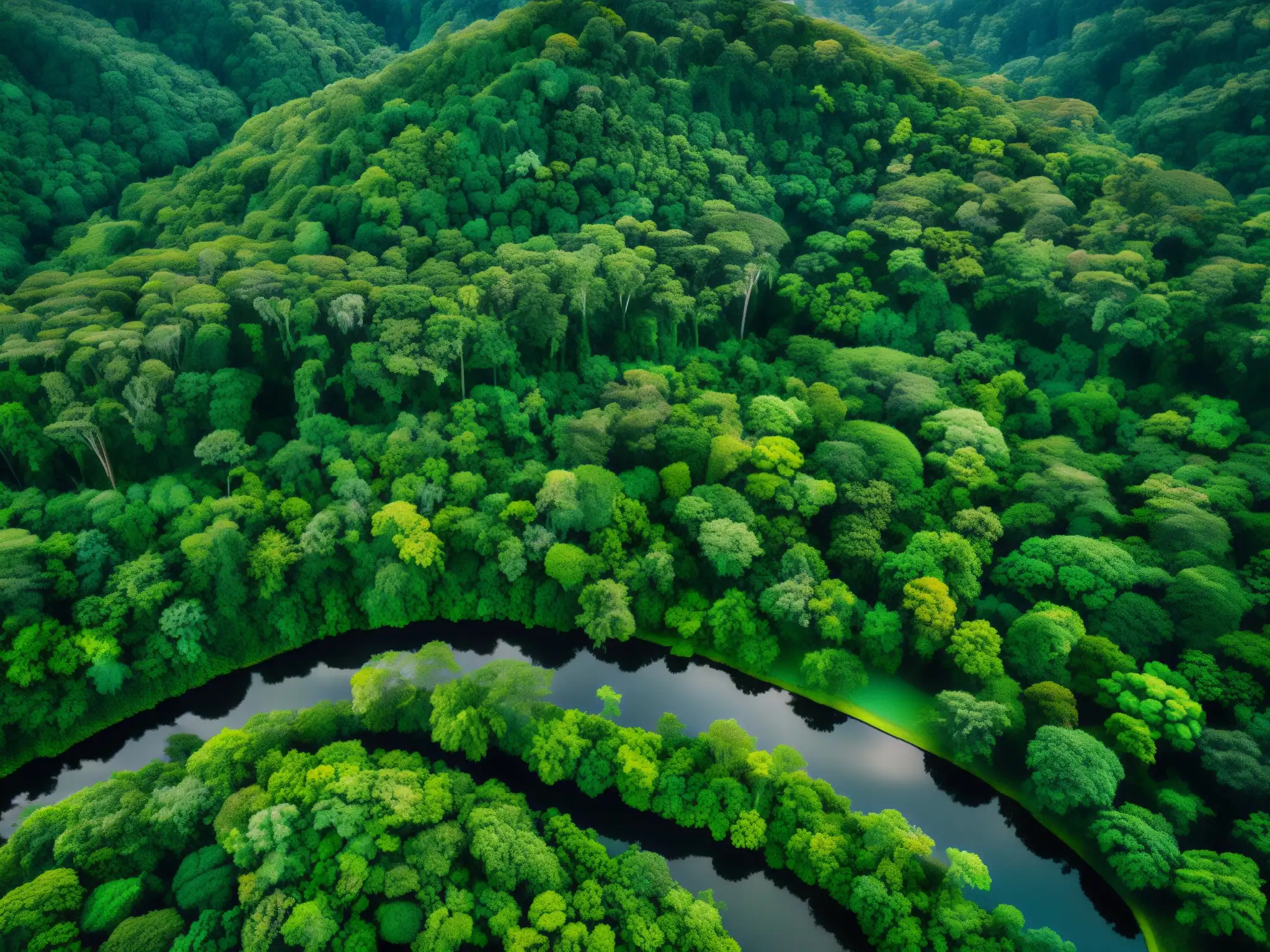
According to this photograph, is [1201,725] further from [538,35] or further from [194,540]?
[538,35]

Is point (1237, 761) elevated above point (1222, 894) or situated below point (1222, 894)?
above

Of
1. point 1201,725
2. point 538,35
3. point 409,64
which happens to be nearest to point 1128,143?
point 538,35

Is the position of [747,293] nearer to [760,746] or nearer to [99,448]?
Result: [760,746]

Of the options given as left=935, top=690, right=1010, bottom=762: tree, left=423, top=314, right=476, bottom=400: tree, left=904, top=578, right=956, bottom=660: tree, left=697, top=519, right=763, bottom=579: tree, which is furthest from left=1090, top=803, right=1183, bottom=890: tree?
left=423, top=314, right=476, bottom=400: tree

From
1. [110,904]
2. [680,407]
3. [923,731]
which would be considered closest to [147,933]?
[110,904]

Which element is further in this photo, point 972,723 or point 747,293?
point 747,293

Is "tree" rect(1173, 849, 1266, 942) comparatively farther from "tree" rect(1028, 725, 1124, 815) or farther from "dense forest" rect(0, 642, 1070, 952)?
"dense forest" rect(0, 642, 1070, 952)

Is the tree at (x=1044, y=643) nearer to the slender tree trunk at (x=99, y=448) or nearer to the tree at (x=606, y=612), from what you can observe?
the tree at (x=606, y=612)
